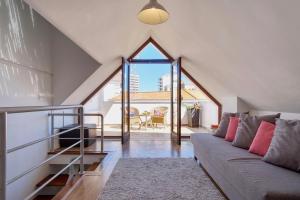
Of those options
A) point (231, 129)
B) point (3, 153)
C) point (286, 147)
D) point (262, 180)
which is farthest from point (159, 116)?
point (3, 153)

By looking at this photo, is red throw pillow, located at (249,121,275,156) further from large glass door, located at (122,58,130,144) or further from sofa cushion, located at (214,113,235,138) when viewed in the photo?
large glass door, located at (122,58,130,144)

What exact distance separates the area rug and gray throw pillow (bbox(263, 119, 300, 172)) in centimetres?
68

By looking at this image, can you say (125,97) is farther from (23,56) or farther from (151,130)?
(23,56)

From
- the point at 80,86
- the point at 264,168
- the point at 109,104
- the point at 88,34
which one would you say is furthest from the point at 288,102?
the point at 109,104

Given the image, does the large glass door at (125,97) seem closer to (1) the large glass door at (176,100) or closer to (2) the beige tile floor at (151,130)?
(2) the beige tile floor at (151,130)

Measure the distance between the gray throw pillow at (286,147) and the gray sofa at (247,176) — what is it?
0.07 metres

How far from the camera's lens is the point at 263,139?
7.84 ft

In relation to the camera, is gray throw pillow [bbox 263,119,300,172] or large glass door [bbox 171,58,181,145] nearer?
gray throw pillow [bbox 263,119,300,172]

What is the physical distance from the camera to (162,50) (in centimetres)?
558

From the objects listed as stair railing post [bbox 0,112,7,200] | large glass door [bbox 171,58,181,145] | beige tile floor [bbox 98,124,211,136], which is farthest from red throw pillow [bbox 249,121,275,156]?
beige tile floor [bbox 98,124,211,136]

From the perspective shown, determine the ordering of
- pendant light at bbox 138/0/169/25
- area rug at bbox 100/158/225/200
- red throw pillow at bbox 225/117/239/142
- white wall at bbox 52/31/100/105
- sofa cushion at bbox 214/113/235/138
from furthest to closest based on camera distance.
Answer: white wall at bbox 52/31/100/105, sofa cushion at bbox 214/113/235/138, red throw pillow at bbox 225/117/239/142, pendant light at bbox 138/0/169/25, area rug at bbox 100/158/225/200

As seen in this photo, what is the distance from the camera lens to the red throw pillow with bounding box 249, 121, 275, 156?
2.34 meters

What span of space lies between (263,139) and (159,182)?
128 cm

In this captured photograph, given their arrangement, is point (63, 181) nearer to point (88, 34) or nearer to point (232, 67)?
point (88, 34)
